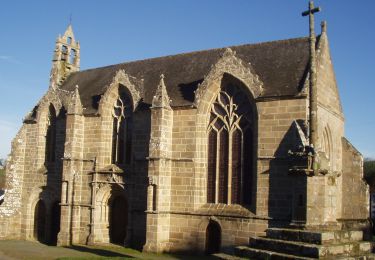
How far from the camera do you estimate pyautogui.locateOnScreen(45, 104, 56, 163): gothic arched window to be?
2983 cm

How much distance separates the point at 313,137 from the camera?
1511 cm

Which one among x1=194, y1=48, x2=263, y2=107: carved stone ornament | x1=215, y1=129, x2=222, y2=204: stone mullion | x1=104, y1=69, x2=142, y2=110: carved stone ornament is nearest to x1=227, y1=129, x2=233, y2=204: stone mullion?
x1=215, y1=129, x2=222, y2=204: stone mullion

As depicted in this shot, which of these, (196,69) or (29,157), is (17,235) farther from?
(196,69)

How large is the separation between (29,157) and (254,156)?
1576 cm

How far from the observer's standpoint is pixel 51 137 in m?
30.0

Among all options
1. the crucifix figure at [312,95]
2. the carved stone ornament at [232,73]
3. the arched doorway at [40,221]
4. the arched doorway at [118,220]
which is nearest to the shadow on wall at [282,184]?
the carved stone ornament at [232,73]

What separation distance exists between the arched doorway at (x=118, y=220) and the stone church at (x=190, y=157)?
0.22 feet

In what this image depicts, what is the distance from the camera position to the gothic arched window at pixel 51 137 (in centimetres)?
2983

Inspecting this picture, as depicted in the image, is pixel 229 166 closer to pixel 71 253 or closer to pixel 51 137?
pixel 71 253

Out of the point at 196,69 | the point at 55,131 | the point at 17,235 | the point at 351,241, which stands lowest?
the point at 17,235

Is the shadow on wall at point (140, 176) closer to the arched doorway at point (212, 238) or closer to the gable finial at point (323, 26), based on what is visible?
the arched doorway at point (212, 238)

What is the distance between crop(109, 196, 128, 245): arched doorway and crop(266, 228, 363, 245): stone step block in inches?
523

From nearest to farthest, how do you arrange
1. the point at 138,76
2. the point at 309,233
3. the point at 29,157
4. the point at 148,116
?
the point at 309,233, the point at 148,116, the point at 138,76, the point at 29,157

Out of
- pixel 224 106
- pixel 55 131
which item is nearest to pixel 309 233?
pixel 224 106
